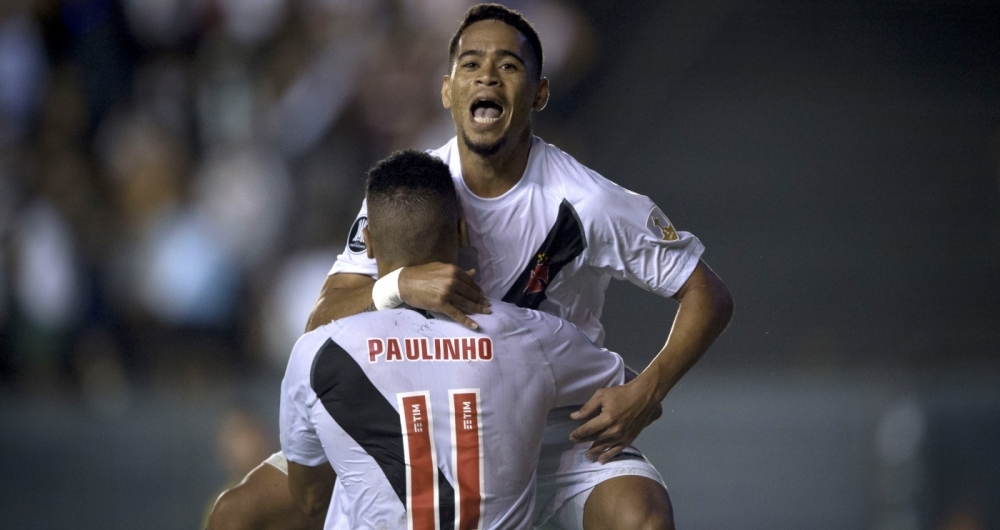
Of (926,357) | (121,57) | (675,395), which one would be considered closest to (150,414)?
(121,57)

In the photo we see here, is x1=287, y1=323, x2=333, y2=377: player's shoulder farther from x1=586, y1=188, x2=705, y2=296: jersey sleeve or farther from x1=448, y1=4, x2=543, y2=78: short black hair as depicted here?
x1=448, y1=4, x2=543, y2=78: short black hair

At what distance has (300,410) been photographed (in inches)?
84.9

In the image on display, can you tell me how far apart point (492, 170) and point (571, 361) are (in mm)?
622

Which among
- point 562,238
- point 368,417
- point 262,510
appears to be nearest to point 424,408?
point 368,417

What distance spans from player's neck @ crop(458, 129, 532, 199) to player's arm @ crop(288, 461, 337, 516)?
795mm

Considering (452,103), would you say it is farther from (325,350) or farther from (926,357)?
(926,357)

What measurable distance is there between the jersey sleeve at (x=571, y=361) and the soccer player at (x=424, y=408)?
1 centimetres

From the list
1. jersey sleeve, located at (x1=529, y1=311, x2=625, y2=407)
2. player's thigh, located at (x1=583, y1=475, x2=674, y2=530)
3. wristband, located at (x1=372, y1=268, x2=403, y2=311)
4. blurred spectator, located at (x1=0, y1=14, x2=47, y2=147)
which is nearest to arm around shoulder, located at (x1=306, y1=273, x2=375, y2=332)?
wristband, located at (x1=372, y1=268, x2=403, y2=311)

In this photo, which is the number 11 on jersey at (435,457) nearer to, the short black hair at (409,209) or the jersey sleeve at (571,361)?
the jersey sleeve at (571,361)

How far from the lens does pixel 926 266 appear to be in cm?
561

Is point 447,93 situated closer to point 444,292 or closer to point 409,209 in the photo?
point 409,209

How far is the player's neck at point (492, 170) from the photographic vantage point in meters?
2.63

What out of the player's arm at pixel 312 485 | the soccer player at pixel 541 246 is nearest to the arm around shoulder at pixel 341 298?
the soccer player at pixel 541 246

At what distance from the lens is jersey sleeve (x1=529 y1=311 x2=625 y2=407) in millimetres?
A: 2197
